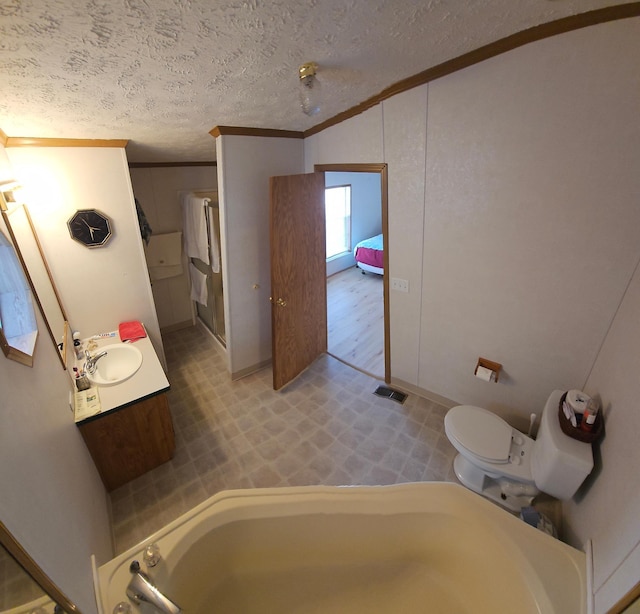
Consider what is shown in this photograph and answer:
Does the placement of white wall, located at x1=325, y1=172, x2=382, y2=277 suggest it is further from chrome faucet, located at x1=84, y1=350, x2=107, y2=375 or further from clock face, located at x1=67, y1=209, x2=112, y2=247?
chrome faucet, located at x1=84, y1=350, x2=107, y2=375

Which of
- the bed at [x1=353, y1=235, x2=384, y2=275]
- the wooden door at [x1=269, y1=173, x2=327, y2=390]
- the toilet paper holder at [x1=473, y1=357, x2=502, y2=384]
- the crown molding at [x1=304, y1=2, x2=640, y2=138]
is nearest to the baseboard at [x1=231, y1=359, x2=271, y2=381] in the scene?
the wooden door at [x1=269, y1=173, x2=327, y2=390]

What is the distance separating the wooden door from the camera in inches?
99.0

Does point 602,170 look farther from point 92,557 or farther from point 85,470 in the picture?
point 85,470

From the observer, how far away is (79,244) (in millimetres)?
2250

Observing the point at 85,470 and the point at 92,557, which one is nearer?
the point at 92,557

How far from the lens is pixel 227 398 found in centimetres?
277

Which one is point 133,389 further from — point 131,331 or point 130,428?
point 131,331

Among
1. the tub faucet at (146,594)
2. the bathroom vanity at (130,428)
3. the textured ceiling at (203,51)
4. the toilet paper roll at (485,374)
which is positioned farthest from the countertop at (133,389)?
the toilet paper roll at (485,374)

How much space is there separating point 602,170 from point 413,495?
1925 millimetres

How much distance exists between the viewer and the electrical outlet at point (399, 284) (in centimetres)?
251

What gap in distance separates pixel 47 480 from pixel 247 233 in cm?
208

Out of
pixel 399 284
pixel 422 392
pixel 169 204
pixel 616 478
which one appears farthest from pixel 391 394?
pixel 169 204

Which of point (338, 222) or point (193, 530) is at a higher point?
point (338, 222)

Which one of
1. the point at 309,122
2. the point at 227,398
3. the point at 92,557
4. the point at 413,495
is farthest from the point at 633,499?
the point at 309,122
